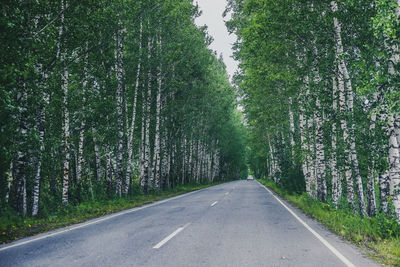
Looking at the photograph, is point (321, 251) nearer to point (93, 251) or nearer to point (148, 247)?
point (148, 247)

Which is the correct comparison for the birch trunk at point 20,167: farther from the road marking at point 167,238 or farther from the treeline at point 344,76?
the treeline at point 344,76

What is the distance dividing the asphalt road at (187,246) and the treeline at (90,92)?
8.04 ft

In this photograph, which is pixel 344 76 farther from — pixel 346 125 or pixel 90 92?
pixel 90 92

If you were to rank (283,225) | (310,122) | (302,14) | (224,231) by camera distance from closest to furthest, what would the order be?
(224,231), (283,225), (302,14), (310,122)

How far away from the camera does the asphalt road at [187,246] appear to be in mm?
5070

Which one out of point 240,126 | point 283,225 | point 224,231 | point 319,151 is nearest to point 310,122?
point 319,151

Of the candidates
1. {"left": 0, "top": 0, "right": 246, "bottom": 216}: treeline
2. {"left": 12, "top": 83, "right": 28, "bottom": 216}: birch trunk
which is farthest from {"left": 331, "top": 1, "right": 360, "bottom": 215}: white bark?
{"left": 12, "top": 83, "right": 28, "bottom": 216}: birch trunk

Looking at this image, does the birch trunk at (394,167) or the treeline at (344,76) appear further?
the treeline at (344,76)

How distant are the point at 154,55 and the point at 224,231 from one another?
53.5 feet

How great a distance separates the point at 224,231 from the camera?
7.73m

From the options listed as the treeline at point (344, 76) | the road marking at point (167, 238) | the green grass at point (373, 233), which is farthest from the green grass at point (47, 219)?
the treeline at point (344, 76)

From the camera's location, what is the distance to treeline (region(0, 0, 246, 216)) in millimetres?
8625

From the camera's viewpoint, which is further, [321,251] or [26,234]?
[26,234]

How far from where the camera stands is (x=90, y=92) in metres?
15.3
